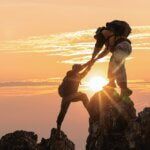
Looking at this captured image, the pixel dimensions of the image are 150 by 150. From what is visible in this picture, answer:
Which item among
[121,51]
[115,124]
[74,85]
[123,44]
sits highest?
[123,44]

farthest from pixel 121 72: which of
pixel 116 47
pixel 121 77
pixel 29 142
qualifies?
pixel 29 142

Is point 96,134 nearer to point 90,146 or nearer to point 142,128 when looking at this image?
point 90,146

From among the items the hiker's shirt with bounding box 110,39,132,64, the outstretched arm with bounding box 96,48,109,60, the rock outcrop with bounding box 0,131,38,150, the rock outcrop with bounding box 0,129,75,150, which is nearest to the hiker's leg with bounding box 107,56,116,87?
the hiker's shirt with bounding box 110,39,132,64

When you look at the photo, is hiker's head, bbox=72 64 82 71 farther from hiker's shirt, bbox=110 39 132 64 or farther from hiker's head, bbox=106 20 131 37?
hiker's head, bbox=106 20 131 37

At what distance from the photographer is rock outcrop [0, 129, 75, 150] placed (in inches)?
1280

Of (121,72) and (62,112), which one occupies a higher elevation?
(121,72)

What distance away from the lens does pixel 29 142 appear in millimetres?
32750

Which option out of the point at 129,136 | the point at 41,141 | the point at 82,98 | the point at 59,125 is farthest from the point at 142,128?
the point at 41,141

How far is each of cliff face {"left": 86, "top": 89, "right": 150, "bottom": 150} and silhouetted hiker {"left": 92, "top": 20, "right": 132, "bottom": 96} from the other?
812 mm

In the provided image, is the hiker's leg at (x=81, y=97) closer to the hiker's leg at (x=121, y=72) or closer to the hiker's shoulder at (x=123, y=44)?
the hiker's leg at (x=121, y=72)

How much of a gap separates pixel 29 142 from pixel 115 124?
7060 mm

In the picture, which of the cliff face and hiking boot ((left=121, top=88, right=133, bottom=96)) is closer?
the cliff face

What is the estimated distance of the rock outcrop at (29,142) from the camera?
32500 mm

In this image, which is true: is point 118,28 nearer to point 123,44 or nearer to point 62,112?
point 123,44
